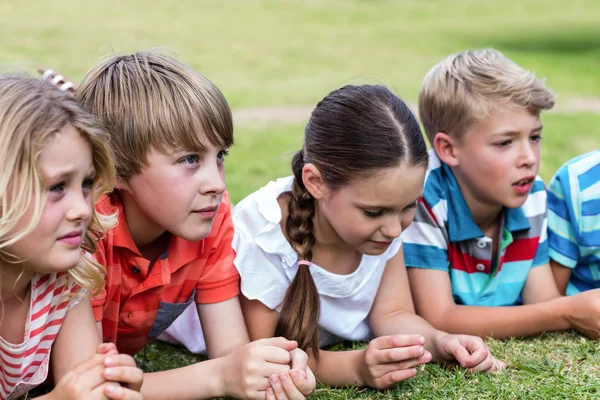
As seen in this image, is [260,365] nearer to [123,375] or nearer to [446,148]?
[123,375]

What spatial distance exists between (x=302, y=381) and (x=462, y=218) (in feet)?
4.67

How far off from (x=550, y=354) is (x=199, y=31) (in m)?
18.1

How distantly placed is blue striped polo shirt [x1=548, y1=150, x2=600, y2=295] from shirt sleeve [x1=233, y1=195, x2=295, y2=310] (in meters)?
1.50

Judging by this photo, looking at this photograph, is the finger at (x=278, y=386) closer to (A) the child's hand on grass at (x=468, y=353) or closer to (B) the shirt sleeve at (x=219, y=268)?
(B) the shirt sleeve at (x=219, y=268)

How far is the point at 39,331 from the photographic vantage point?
2.80m

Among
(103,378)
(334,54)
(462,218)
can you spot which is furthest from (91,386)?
(334,54)

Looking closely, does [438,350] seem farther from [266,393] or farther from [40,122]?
[40,122]

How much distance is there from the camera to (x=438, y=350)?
3297mm

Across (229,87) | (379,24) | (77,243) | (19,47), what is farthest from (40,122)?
(379,24)

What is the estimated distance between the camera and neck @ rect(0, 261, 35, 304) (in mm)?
2688

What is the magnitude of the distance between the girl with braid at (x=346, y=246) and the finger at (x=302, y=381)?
8 centimetres

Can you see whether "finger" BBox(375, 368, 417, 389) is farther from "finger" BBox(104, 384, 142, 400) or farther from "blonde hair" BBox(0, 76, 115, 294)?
"blonde hair" BBox(0, 76, 115, 294)

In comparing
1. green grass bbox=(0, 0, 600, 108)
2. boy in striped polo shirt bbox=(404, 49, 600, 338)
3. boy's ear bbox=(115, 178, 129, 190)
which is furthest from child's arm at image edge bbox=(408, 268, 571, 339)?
green grass bbox=(0, 0, 600, 108)

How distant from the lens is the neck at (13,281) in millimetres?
2688
